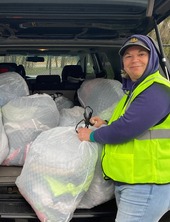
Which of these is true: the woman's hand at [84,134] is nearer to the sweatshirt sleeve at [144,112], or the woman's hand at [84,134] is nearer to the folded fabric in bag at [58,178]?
the folded fabric in bag at [58,178]

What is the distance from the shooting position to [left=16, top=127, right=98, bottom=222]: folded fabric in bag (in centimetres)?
231

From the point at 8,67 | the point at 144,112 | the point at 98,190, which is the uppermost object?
the point at 144,112

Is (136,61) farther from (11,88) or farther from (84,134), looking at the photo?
(11,88)

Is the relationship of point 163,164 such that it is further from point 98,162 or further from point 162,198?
point 98,162

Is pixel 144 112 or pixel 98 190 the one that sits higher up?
pixel 144 112

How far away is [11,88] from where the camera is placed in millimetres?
3412

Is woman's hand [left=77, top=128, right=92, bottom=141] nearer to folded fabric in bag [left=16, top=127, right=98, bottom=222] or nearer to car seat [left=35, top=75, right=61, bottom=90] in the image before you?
folded fabric in bag [left=16, top=127, right=98, bottom=222]

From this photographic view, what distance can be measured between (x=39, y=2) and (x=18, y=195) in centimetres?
130

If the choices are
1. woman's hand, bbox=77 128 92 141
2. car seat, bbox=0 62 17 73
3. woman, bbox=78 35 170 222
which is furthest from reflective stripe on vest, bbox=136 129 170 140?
car seat, bbox=0 62 17 73

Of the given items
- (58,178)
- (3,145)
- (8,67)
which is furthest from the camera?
(8,67)

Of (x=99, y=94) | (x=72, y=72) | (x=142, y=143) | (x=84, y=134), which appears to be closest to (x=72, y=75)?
(x=72, y=72)

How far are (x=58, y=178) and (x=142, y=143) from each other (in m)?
0.53

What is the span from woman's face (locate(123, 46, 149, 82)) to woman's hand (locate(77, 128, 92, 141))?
419 mm

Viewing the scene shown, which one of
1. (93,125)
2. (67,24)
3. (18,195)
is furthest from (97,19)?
(18,195)
